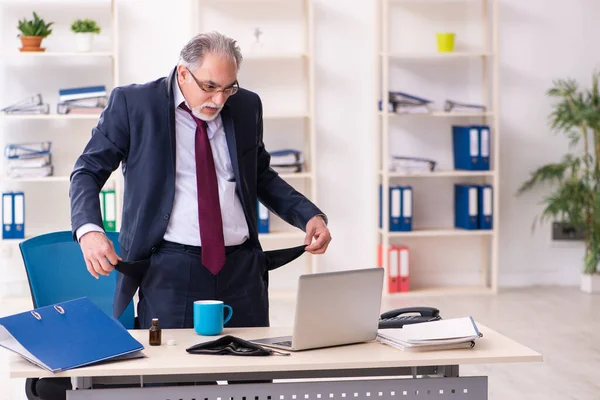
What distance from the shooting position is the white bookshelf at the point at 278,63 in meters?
6.52

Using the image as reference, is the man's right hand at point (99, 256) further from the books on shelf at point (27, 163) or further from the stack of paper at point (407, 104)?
the stack of paper at point (407, 104)

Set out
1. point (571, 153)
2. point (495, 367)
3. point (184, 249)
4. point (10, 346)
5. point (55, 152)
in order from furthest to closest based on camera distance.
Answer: point (571, 153), point (55, 152), point (495, 367), point (184, 249), point (10, 346)

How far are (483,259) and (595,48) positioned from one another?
5.86 feet

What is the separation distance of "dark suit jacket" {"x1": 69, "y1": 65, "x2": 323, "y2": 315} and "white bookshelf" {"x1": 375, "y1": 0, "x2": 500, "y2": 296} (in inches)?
147

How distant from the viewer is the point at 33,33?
613cm

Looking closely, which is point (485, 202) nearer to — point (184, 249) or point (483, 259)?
point (483, 259)

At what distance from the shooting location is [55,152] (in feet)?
21.2

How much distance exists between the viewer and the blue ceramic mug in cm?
245

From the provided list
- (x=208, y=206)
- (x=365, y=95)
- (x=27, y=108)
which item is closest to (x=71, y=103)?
(x=27, y=108)

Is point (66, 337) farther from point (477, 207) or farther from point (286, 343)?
point (477, 207)

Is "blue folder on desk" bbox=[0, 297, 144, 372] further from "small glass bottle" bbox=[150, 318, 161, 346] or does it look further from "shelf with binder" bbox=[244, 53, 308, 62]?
"shelf with binder" bbox=[244, 53, 308, 62]

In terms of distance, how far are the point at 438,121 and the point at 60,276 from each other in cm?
Answer: 438

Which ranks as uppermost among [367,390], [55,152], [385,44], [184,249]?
[385,44]

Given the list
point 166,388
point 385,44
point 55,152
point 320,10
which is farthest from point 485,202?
point 166,388
